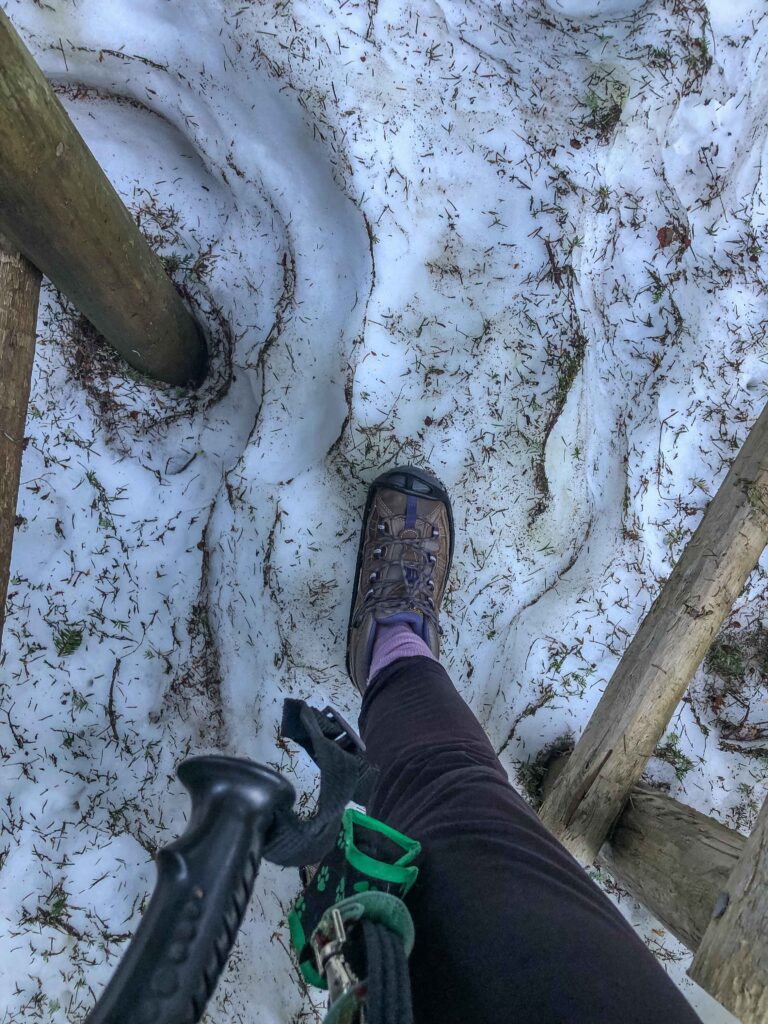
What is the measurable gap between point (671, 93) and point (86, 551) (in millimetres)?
2719

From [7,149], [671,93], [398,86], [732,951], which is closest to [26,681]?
[7,149]

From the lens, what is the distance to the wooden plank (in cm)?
162

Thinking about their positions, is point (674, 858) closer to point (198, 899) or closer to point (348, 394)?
point (198, 899)

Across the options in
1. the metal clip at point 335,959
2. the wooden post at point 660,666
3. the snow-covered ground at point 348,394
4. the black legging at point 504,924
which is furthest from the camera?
the snow-covered ground at point 348,394

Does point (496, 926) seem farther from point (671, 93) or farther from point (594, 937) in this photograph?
point (671, 93)

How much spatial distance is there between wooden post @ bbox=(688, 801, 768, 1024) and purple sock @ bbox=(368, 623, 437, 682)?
1057mm

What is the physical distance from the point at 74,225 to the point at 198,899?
152cm

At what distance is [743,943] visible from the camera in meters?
1.37

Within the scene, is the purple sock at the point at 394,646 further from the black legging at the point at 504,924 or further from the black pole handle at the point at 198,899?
the black pole handle at the point at 198,899

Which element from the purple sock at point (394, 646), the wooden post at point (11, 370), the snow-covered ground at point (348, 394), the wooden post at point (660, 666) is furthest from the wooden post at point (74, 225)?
the wooden post at point (660, 666)

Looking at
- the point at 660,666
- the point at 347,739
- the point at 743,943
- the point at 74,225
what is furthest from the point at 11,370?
the point at 743,943

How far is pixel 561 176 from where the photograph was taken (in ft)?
7.51

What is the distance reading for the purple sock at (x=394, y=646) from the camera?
222cm

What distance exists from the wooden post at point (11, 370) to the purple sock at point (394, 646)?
1.17 m
